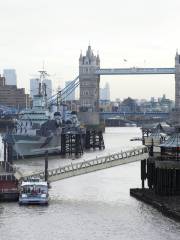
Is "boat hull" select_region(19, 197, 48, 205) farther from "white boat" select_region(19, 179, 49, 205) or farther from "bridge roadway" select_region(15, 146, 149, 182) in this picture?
"bridge roadway" select_region(15, 146, 149, 182)

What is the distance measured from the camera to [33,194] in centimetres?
4897

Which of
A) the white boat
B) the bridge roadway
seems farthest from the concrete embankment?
the white boat

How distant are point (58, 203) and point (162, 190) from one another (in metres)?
6.40

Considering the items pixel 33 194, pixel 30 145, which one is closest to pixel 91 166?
pixel 33 194

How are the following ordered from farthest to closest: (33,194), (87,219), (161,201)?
1. (33,194)
2. (161,201)
3. (87,219)

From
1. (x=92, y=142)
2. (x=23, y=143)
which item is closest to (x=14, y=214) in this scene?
(x=23, y=143)

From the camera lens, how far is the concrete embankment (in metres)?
44.7

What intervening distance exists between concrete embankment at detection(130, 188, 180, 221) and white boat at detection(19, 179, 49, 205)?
6287 millimetres

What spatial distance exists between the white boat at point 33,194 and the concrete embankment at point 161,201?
6287 millimetres

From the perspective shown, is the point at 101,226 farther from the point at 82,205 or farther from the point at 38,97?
the point at 38,97

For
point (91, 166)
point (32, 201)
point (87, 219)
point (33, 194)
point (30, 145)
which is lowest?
point (87, 219)

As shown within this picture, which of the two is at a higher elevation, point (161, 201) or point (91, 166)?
point (91, 166)

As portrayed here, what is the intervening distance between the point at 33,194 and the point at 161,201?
7553 millimetres

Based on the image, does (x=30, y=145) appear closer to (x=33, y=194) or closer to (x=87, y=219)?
(x=33, y=194)
